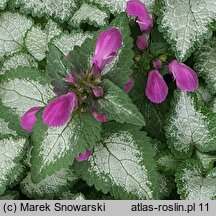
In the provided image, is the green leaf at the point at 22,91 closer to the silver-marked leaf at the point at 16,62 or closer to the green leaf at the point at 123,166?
Answer: the silver-marked leaf at the point at 16,62

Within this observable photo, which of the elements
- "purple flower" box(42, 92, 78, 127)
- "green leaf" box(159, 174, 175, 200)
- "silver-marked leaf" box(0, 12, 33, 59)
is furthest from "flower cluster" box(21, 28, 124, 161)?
"silver-marked leaf" box(0, 12, 33, 59)

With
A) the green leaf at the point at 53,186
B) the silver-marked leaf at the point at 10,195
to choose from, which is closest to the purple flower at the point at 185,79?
the green leaf at the point at 53,186

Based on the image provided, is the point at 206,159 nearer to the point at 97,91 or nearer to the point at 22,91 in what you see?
the point at 97,91

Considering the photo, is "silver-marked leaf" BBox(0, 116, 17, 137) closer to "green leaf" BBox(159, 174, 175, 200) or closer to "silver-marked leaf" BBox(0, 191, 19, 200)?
"silver-marked leaf" BBox(0, 191, 19, 200)

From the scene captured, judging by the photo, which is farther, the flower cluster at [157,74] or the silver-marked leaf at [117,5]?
the silver-marked leaf at [117,5]

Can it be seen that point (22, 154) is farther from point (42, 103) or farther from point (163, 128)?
point (163, 128)

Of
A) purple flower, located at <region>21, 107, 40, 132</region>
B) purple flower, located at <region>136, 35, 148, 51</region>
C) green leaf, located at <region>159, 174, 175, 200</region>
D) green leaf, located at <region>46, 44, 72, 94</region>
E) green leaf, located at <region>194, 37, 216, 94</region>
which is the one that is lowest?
green leaf, located at <region>159, 174, 175, 200</region>
